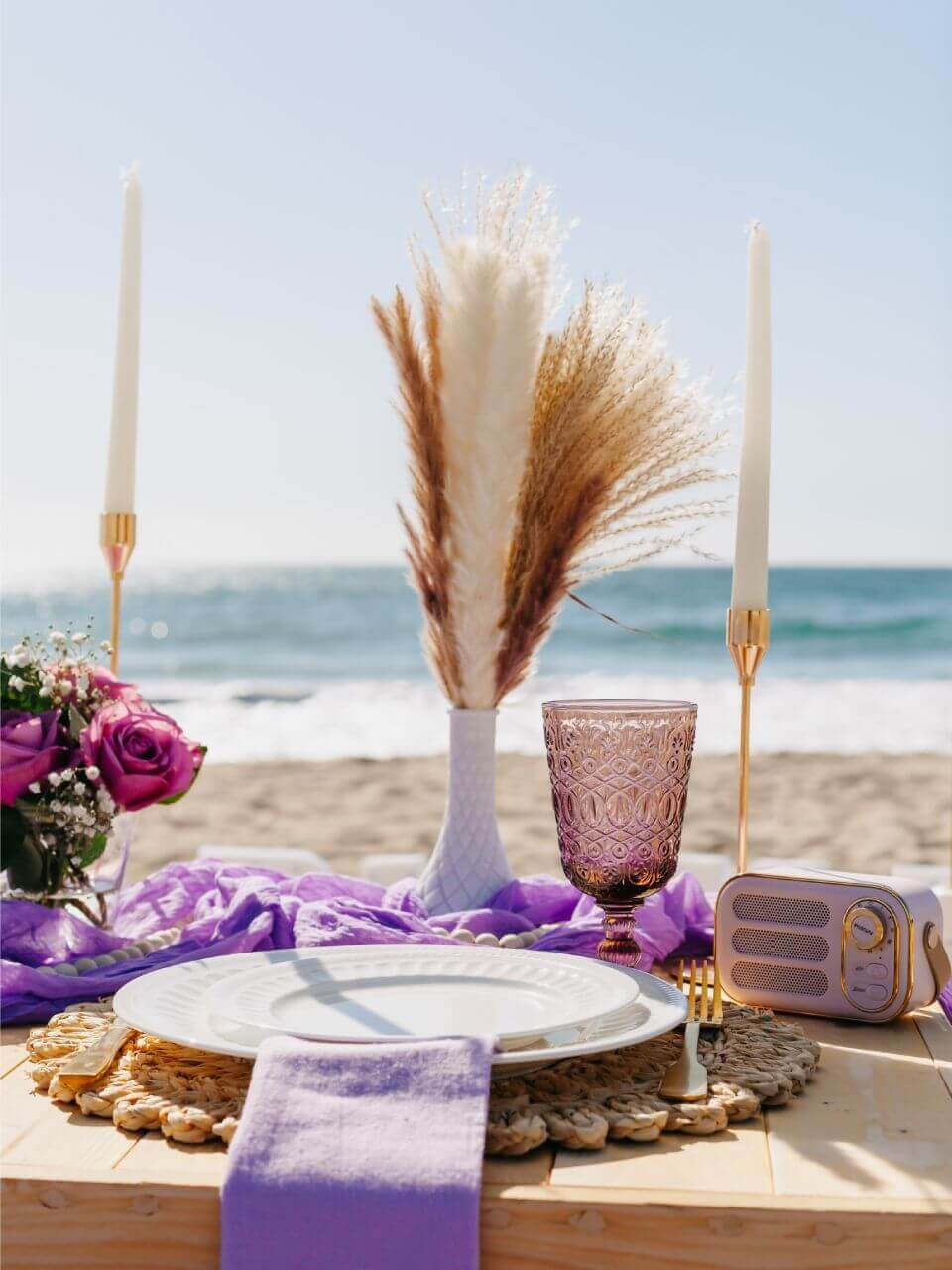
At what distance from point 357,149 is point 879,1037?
8785mm

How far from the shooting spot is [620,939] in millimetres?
1086

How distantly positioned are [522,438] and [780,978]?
21.7 inches

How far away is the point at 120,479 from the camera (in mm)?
1410

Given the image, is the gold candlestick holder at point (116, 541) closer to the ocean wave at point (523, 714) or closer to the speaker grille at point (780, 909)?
the speaker grille at point (780, 909)

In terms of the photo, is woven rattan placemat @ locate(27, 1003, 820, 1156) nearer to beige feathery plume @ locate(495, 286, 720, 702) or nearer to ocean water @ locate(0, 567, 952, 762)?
beige feathery plume @ locate(495, 286, 720, 702)

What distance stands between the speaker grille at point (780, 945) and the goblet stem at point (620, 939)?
99 millimetres

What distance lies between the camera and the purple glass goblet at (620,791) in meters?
1.03

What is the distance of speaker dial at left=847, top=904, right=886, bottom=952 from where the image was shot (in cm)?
107

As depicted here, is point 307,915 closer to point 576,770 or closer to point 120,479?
point 576,770

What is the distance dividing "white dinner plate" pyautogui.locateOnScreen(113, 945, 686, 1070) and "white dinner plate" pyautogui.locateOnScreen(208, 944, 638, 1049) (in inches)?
0.5

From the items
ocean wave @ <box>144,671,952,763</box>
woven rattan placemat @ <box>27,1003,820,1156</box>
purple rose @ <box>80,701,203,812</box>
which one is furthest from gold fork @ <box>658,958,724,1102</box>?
ocean wave @ <box>144,671,952,763</box>

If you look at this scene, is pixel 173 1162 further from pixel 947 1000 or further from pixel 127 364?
pixel 127 364

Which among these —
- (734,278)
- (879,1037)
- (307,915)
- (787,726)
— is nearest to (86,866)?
(307,915)

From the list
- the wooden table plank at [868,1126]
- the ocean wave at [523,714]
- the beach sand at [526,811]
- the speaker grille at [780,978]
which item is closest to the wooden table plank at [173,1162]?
the wooden table plank at [868,1126]
